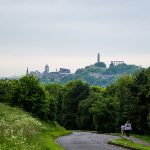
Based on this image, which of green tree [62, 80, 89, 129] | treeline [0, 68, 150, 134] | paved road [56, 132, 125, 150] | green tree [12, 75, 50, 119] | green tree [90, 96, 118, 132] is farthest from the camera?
green tree [62, 80, 89, 129]

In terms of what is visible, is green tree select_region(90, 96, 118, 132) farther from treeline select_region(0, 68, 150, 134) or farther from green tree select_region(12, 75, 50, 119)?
green tree select_region(12, 75, 50, 119)

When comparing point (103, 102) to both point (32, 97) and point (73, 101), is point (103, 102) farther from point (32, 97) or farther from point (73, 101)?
point (32, 97)

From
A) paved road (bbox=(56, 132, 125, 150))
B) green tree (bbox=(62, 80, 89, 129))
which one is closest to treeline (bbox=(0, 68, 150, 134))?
paved road (bbox=(56, 132, 125, 150))

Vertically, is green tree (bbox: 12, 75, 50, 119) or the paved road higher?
green tree (bbox: 12, 75, 50, 119)

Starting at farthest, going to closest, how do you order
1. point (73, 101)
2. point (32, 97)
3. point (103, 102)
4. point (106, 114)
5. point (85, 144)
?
1. point (73, 101)
2. point (103, 102)
3. point (106, 114)
4. point (32, 97)
5. point (85, 144)

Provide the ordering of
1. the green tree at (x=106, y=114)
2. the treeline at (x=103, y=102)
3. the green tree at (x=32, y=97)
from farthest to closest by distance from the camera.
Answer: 1. the green tree at (x=106, y=114)
2. the treeline at (x=103, y=102)
3. the green tree at (x=32, y=97)

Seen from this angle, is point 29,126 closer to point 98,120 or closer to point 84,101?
point 98,120

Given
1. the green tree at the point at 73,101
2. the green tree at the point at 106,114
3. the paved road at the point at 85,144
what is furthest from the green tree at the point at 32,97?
the green tree at the point at 73,101

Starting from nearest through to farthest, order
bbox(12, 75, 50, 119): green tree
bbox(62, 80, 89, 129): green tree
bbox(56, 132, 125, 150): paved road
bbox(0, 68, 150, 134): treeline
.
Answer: bbox(56, 132, 125, 150): paved road < bbox(12, 75, 50, 119): green tree < bbox(0, 68, 150, 134): treeline < bbox(62, 80, 89, 129): green tree

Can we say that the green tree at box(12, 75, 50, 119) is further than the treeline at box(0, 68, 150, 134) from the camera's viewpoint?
No

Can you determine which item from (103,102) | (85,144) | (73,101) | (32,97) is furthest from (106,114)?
(85,144)

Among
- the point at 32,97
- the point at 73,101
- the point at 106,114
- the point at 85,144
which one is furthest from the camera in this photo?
the point at 73,101

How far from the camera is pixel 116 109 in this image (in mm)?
107188

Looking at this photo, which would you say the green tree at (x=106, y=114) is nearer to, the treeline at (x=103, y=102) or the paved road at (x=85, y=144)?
the treeline at (x=103, y=102)
